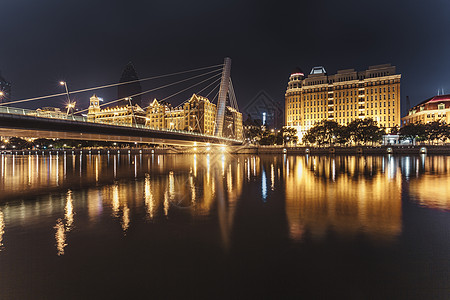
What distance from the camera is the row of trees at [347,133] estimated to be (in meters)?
87.9

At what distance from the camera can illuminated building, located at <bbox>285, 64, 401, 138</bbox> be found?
11369cm

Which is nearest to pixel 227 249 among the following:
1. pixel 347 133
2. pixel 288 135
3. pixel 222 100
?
pixel 222 100

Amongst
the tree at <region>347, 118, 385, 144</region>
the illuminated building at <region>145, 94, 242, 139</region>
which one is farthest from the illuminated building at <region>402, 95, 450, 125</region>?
the illuminated building at <region>145, 94, 242, 139</region>

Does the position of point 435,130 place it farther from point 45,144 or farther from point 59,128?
point 45,144

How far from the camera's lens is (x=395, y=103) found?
112 metres

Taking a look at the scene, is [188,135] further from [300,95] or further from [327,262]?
[300,95]

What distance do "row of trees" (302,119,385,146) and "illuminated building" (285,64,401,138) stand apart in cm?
2436

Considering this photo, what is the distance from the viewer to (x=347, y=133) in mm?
90125

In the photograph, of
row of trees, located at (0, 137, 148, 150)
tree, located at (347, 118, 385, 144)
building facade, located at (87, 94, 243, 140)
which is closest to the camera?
tree, located at (347, 118, 385, 144)

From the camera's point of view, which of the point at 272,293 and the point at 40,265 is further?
the point at 40,265

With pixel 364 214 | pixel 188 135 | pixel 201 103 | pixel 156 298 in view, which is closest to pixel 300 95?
pixel 201 103

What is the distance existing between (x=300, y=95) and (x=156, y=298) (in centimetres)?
13640

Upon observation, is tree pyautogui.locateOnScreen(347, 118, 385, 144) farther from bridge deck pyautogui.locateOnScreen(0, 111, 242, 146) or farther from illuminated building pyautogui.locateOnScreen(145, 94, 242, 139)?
illuminated building pyautogui.locateOnScreen(145, 94, 242, 139)

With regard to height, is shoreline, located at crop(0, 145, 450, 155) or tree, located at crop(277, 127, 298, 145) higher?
tree, located at crop(277, 127, 298, 145)
